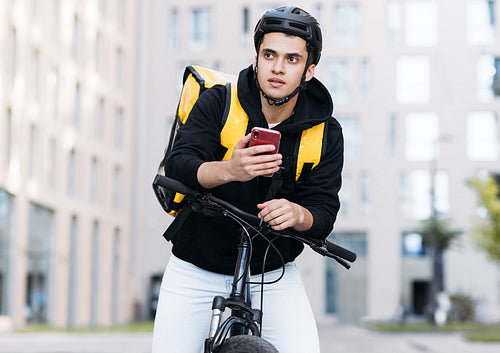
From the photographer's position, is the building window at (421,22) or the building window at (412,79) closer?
the building window at (412,79)

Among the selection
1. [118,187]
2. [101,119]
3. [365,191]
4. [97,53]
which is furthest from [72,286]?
[365,191]

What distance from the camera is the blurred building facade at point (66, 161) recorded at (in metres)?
30.2

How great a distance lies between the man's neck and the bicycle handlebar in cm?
43

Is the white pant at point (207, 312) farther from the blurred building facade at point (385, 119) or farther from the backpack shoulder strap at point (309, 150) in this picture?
the blurred building facade at point (385, 119)

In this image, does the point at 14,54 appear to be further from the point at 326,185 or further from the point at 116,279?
the point at 326,185

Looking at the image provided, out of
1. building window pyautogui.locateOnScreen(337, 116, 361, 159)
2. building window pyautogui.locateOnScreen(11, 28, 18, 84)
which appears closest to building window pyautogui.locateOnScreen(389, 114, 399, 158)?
building window pyautogui.locateOnScreen(337, 116, 361, 159)

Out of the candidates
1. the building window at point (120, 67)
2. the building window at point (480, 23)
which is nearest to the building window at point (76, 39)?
the building window at point (120, 67)

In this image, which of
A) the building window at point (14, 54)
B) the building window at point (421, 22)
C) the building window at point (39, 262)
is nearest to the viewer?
the building window at point (14, 54)

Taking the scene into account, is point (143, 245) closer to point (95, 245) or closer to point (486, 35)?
point (95, 245)

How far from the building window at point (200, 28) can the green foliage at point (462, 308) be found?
22.3 meters

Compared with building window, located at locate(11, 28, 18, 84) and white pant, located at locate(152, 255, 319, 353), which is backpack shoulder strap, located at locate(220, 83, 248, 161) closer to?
white pant, located at locate(152, 255, 319, 353)

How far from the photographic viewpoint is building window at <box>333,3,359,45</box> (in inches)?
2045

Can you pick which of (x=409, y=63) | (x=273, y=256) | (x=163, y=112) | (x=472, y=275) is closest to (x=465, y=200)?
(x=472, y=275)

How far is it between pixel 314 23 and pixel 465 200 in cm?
4765
